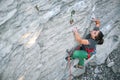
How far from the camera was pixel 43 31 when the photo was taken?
7555mm

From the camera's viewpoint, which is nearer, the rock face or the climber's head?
the rock face

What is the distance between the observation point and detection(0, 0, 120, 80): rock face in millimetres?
6459

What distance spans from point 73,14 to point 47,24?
3.20ft

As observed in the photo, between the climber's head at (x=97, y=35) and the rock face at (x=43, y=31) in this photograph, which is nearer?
the rock face at (x=43, y=31)

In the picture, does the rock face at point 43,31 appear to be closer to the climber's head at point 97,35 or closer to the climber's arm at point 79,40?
the climber's arm at point 79,40

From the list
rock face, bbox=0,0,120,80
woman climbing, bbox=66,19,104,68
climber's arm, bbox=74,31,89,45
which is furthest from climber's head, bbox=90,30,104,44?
rock face, bbox=0,0,120,80

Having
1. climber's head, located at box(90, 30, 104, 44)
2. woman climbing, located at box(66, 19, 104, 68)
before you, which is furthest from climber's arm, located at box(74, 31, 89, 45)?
climber's head, located at box(90, 30, 104, 44)

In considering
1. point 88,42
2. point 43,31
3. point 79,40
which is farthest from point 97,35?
point 43,31

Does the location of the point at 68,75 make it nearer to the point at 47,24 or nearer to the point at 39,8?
the point at 47,24

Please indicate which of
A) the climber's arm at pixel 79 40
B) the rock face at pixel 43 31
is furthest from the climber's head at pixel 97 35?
the rock face at pixel 43 31

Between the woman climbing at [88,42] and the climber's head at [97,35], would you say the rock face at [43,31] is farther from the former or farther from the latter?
the climber's head at [97,35]

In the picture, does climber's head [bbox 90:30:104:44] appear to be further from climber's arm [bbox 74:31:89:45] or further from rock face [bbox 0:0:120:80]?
rock face [bbox 0:0:120:80]

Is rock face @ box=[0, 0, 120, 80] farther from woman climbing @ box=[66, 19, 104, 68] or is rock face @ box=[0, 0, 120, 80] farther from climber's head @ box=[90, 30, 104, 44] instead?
climber's head @ box=[90, 30, 104, 44]

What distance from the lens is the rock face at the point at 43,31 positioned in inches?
254
